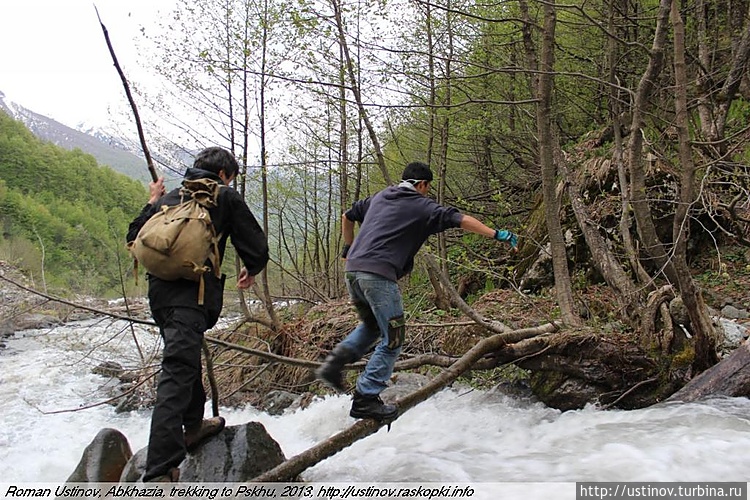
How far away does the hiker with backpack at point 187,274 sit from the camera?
287 cm

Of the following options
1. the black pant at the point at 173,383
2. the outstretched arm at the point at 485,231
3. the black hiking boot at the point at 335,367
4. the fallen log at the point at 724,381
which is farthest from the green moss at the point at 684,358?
the black pant at the point at 173,383

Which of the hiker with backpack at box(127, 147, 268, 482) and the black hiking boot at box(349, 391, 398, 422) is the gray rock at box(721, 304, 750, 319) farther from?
the hiker with backpack at box(127, 147, 268, 482)

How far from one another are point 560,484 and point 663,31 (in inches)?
163

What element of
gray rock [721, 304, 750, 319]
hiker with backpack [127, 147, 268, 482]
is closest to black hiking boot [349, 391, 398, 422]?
hiker with backpack [127, 147, 268, 482]

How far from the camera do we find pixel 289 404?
26.7ft

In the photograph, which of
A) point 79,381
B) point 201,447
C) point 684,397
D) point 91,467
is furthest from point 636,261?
point 79,381

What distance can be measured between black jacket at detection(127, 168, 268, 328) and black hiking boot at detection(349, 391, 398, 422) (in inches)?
46.1

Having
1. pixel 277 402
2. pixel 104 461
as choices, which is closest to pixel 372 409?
pixel 104 461

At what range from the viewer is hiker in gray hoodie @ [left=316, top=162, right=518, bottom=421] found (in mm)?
3639

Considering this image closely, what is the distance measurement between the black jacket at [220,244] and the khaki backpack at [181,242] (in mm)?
70

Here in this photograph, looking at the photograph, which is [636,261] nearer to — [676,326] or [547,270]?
[676,326]

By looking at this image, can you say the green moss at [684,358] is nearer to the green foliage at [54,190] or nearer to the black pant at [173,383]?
the black pant at [173,383]

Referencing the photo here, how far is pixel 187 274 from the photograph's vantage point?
2982 mm

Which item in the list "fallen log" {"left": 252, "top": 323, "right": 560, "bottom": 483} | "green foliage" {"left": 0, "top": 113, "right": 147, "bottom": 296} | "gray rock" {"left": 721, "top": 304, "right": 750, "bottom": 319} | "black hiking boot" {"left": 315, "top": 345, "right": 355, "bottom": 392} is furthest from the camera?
"green foliage" {"left": 0, "top": 113, "right": 147, "bottom": 296}
